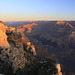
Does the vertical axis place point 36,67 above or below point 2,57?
below

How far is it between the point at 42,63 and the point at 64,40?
135159mm

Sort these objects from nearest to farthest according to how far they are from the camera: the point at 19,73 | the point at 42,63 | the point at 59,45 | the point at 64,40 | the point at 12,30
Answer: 1. the point at 19,73
2. the point at 42,63
3. the point at 12,30
4. the point at 59,45
5. the point at 64,40

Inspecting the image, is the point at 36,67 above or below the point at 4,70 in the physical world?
below

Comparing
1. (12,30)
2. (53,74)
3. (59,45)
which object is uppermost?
(12,30)

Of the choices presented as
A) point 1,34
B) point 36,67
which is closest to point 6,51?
point 1,34

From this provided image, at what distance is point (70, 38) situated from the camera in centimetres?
15900

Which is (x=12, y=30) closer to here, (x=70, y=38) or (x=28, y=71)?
(x=28, y=71)

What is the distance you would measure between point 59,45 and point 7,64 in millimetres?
127453

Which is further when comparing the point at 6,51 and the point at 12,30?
the point at 12,30

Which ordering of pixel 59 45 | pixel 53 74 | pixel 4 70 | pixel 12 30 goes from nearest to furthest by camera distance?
pixel 4 70
pixel 53 74
pixel 12 30
pixel 59 45

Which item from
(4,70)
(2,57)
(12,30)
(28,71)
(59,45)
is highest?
(12,30)

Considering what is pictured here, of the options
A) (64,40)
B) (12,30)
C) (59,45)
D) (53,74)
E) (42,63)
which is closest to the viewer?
(53,74)

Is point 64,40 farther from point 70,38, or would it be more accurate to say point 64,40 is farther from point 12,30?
point 12,30

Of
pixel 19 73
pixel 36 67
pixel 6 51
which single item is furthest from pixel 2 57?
pixel 36 67
